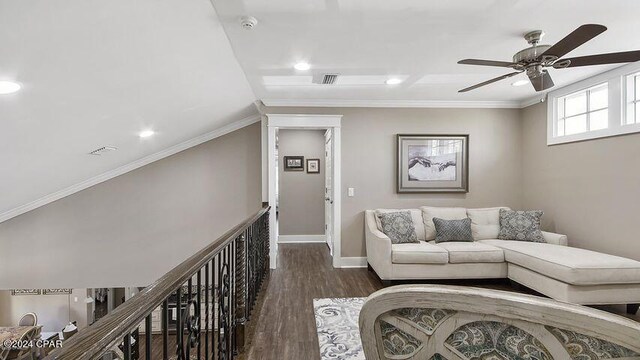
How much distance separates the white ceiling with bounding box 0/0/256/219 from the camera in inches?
63.7

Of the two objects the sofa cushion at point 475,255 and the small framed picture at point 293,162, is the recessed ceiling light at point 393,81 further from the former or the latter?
the small framed picture at point 293,162

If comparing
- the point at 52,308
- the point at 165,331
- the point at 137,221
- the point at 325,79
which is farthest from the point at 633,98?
the point at 52,308

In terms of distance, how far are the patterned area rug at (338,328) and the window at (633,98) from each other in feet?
11.1

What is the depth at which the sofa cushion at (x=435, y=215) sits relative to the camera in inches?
164

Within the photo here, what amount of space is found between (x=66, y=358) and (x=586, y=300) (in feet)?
12.3

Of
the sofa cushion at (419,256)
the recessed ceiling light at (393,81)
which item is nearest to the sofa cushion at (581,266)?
the sofa cushion at (419,256)

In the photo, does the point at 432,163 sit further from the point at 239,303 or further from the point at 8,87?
the point at 8,87

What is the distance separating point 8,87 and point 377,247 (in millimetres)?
3520

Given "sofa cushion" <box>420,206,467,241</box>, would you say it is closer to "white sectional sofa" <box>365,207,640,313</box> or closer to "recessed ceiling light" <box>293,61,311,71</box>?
"white sectional sofa" <box>365,207,640,313</box>

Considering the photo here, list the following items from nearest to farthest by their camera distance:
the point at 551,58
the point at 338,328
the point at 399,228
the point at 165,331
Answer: the point at 165,331 < the point at 551,58 < the point at 338,328 < the point at 399,228

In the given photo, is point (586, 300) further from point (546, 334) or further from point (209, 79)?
point (209, 79)

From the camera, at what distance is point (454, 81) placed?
3656mm

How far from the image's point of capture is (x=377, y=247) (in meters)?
→ 3.80

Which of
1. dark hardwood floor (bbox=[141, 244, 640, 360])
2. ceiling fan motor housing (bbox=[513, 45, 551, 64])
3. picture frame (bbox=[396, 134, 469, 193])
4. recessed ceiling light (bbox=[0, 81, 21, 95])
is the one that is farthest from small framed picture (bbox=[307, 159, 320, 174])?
recessed ceiling light (bbox=[0, 81, 21, 95])
